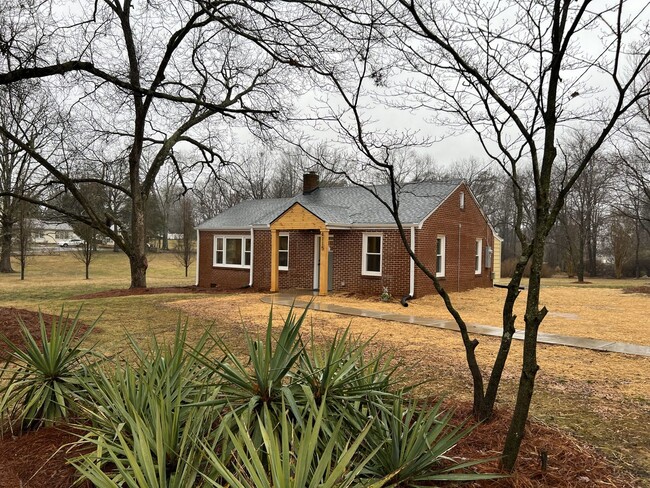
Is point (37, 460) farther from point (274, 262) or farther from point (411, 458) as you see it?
point (274, 262)

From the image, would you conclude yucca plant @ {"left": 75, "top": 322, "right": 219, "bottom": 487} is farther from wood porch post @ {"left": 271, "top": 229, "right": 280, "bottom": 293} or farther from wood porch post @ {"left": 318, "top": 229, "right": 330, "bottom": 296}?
wood porch post @ {"left": 271, "top": 229, "right": 280, "bottom": 293}

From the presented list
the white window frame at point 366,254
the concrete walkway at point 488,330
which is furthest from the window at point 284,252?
the concrete walkway at point 488,330

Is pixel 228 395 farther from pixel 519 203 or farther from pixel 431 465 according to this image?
pixel 519 203

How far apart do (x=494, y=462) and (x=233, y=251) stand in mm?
19085

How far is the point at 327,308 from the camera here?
13070 millimetres

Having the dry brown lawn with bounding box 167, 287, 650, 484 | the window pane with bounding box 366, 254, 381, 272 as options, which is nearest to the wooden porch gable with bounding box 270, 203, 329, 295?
the window pane with bounding box 366, 254, 381, 272

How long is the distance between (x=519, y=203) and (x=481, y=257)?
58.4 ft

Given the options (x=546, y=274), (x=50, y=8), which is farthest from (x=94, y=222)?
(x=546, y=274)

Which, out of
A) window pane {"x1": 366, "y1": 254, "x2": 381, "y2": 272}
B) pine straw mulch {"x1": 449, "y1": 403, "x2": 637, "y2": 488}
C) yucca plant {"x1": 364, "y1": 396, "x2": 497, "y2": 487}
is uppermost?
window pane {"x1": 366, "y1": 254, "x2": 381, "y2": 272}

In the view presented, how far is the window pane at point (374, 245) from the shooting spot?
16.8 metres

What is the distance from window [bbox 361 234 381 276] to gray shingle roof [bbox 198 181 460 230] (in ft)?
2.10

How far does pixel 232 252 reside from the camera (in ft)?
70.7

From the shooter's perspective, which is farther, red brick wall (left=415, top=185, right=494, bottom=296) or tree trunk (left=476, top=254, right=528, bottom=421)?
red brick wall (left=415, top=185, right=494, bottom=296)

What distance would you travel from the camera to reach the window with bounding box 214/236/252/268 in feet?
68.4
